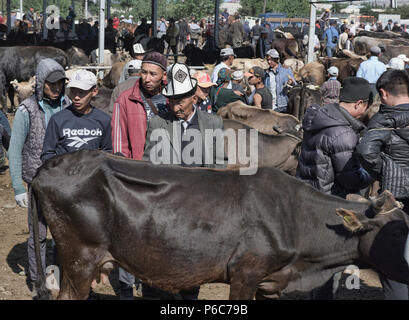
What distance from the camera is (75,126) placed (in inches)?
212

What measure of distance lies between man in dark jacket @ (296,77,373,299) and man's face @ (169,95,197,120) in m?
1.16

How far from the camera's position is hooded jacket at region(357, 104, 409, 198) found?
4.88 meters

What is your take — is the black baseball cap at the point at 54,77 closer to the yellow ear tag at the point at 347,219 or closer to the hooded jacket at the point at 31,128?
the hooded jacket at the point at 31,128

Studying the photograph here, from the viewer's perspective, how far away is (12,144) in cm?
564

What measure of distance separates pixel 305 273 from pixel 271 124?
5.40m

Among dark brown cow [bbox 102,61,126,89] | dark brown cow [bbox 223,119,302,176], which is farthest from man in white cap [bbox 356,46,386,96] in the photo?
dark brown cow [bbox 223,119,302,176]

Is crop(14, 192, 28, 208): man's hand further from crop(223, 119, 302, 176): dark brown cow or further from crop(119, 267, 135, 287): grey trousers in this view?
crop(223, 119, 302, 176): dark brown cow

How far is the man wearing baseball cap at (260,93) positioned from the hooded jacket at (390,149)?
6261mm

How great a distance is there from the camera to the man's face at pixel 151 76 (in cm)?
570

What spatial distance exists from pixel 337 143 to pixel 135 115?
1881mm

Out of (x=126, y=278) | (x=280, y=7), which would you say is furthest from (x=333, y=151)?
(x=280, y=7)

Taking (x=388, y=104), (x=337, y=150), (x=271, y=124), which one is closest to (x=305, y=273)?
(x=337, y=150)

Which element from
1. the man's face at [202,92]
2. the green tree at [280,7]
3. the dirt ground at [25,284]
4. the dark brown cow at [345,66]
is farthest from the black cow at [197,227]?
the green tree at [280,7]

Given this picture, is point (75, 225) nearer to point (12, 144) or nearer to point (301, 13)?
point (12, 144)
